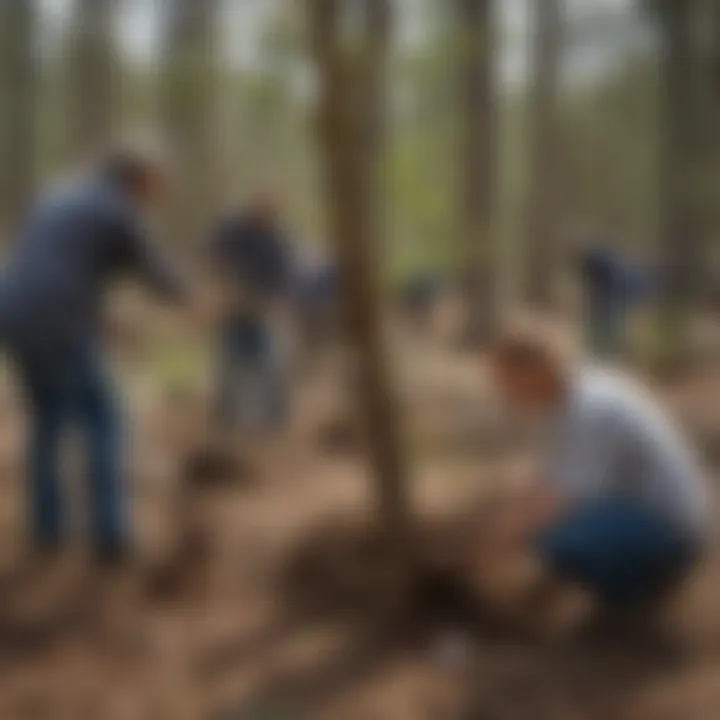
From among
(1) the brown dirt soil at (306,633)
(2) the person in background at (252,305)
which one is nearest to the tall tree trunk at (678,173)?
(2) the person in background at (252,305)

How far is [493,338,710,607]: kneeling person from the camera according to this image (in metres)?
2.67

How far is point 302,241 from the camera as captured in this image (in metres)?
4.62

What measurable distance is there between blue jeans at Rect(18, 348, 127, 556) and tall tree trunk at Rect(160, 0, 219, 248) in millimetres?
1721

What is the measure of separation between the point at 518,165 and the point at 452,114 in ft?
8.06

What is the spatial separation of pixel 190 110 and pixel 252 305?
140 cm

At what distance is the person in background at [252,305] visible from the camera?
4582 millimetres

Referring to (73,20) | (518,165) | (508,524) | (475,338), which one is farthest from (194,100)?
(508,524)

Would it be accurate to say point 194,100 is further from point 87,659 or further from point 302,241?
point 87,659

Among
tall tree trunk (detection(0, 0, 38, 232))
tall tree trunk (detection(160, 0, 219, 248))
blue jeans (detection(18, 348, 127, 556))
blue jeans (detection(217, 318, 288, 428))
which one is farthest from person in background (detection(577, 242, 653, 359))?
blue jeans (detection(18, 348, 127, 556))

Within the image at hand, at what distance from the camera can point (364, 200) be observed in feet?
10.2

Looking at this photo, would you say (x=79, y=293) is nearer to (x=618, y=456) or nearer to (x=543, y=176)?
(x=618, y=456)

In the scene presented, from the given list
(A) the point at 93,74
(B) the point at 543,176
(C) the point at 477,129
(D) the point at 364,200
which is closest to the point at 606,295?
(B) the point at 543,176

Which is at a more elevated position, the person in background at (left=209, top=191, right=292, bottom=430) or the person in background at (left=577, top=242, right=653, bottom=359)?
the person in background at (left=577, top=242, right=653, bottom=359)

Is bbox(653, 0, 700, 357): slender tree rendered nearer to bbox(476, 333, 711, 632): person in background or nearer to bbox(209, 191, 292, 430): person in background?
bbox(209, 191, 292, 430): person in background
